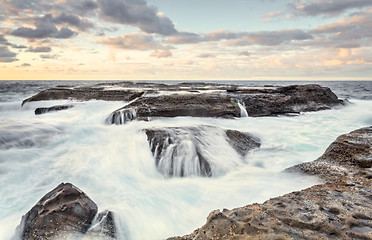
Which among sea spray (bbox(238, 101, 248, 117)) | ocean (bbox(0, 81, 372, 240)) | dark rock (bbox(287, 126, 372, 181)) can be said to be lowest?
ocean (bbox(0, 81, 372, 240))

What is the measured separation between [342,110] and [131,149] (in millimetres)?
12753

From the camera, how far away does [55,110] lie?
11.2 metres

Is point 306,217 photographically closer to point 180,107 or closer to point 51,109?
point 180,107

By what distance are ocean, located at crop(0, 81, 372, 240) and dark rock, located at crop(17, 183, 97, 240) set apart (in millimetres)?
507

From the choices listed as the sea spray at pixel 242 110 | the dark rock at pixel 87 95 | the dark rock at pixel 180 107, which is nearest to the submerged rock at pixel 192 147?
the dark rock at pixel 180 107

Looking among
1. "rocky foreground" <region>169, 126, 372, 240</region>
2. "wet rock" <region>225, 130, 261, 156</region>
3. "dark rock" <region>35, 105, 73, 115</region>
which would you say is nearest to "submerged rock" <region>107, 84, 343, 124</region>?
"wet rock" <region>225, 130, 261, 156</region>

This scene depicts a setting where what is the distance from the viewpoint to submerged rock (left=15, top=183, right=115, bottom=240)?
2.88 meters

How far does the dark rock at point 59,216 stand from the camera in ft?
9.44

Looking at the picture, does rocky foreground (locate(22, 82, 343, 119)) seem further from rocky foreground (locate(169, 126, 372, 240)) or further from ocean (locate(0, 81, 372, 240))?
rocky foreground (locate(169, 126, 372, 240))

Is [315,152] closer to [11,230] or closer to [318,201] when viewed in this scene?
[318,201]

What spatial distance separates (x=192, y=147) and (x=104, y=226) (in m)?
3.01

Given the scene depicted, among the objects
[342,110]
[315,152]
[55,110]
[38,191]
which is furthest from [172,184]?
[342,110]

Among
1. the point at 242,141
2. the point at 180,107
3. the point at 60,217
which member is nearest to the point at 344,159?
the point at 242,141

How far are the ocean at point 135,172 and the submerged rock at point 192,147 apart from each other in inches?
4.9
